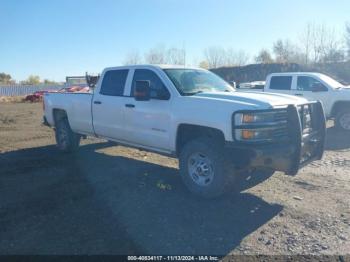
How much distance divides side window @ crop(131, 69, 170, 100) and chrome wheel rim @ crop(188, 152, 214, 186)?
3.68 ft

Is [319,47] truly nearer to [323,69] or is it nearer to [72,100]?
[323,69]

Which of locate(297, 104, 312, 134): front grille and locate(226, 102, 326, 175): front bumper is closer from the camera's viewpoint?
locate(226, 102, 326, 175): front bumper

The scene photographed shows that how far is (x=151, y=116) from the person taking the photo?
6.17 m

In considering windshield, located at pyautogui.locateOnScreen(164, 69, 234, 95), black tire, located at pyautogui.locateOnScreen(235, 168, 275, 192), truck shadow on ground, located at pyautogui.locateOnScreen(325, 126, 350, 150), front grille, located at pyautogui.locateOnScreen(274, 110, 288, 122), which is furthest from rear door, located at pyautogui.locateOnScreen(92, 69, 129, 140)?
truck shadow on ground, located at pyautogui.locateOnScreen(325, 126, 350, 150)

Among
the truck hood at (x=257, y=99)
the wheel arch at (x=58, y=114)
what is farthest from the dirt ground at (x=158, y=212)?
the wheel arch at (x=58, y=114)

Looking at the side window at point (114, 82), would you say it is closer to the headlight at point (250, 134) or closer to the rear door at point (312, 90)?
the headlight at point (250, 134)

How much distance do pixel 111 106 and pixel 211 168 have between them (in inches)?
105

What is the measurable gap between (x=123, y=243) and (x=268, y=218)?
6.23 feet

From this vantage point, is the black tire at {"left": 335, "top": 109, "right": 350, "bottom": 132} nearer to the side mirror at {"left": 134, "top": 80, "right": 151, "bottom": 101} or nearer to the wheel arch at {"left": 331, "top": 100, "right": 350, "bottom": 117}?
the wheel arch at {"left": 331, "top": 100, "right": 350, "bottom": 117}

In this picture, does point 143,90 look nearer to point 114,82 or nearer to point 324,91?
point 114,82

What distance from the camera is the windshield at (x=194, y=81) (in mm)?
6016

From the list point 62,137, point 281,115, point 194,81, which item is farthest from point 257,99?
point 62,137

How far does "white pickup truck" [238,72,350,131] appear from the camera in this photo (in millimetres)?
11797

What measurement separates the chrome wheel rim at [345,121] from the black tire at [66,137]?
27.3 ft
